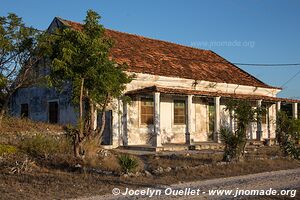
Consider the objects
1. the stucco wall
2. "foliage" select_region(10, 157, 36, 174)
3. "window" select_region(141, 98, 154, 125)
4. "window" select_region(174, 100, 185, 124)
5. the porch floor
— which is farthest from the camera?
"window" select_region(174, 100, 185, 124)

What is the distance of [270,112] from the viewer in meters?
26.4

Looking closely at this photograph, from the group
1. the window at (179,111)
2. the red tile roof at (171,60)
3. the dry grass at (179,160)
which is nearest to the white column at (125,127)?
the red tile roof at (171,60)

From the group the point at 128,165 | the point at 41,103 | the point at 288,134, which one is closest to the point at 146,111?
the point at 41,103

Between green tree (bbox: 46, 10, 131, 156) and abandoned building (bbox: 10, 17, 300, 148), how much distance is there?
4399 mm

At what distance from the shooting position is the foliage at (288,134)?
15.8 m

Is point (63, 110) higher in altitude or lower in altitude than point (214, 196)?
higher

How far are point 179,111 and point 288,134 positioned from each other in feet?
21.5

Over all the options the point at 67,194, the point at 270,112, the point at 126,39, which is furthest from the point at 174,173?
the point at 270,112

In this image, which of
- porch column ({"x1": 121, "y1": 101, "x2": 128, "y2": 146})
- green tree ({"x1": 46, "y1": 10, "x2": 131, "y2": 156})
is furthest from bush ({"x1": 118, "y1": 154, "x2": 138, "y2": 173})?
porch column ({"x1": 121, "y1": 101, "x2": 128, "y2": 146})

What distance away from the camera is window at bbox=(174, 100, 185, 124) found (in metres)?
21.4

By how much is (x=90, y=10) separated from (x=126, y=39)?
33.7ft

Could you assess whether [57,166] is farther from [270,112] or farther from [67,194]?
[270,112]

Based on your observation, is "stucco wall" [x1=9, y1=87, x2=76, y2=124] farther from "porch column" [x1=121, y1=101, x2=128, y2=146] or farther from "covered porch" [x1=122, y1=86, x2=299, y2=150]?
"covered porch" [x1=122, y1=86, x2=299, y2=150]

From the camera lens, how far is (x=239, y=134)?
13.8 meters
